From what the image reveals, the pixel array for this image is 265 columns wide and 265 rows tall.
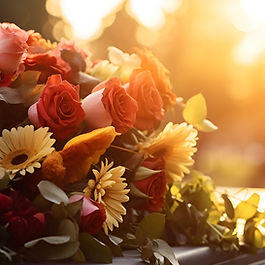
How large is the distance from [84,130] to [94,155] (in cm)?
9

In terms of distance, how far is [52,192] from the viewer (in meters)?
0.95

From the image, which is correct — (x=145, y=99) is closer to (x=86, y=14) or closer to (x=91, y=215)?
(x=91, y=215)

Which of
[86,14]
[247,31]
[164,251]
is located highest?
[247,31]

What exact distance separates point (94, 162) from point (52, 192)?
10 centimetres

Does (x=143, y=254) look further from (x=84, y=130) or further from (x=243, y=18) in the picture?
(x=243, y=18)

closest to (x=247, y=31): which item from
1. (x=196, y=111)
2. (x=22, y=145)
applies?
(x=196, y=111)

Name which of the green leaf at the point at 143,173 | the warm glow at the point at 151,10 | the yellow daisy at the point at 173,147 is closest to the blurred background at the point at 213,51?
the warm glow at the point at 151,10

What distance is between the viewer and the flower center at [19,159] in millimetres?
1016

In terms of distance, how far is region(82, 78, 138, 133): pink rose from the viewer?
3.50 ft

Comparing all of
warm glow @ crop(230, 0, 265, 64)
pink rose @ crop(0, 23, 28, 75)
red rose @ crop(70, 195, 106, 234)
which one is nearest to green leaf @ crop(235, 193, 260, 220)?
red rose @ crop(70, 195, 106, 234)

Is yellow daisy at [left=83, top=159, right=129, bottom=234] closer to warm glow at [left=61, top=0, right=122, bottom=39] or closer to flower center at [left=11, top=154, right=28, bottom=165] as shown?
flower center at [left=11, top=154, right=28, bottom=165]

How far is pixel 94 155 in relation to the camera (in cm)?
102

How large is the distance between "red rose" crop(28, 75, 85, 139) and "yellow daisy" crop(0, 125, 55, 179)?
31 mm

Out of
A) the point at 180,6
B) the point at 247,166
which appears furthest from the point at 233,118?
the point at 247,166
